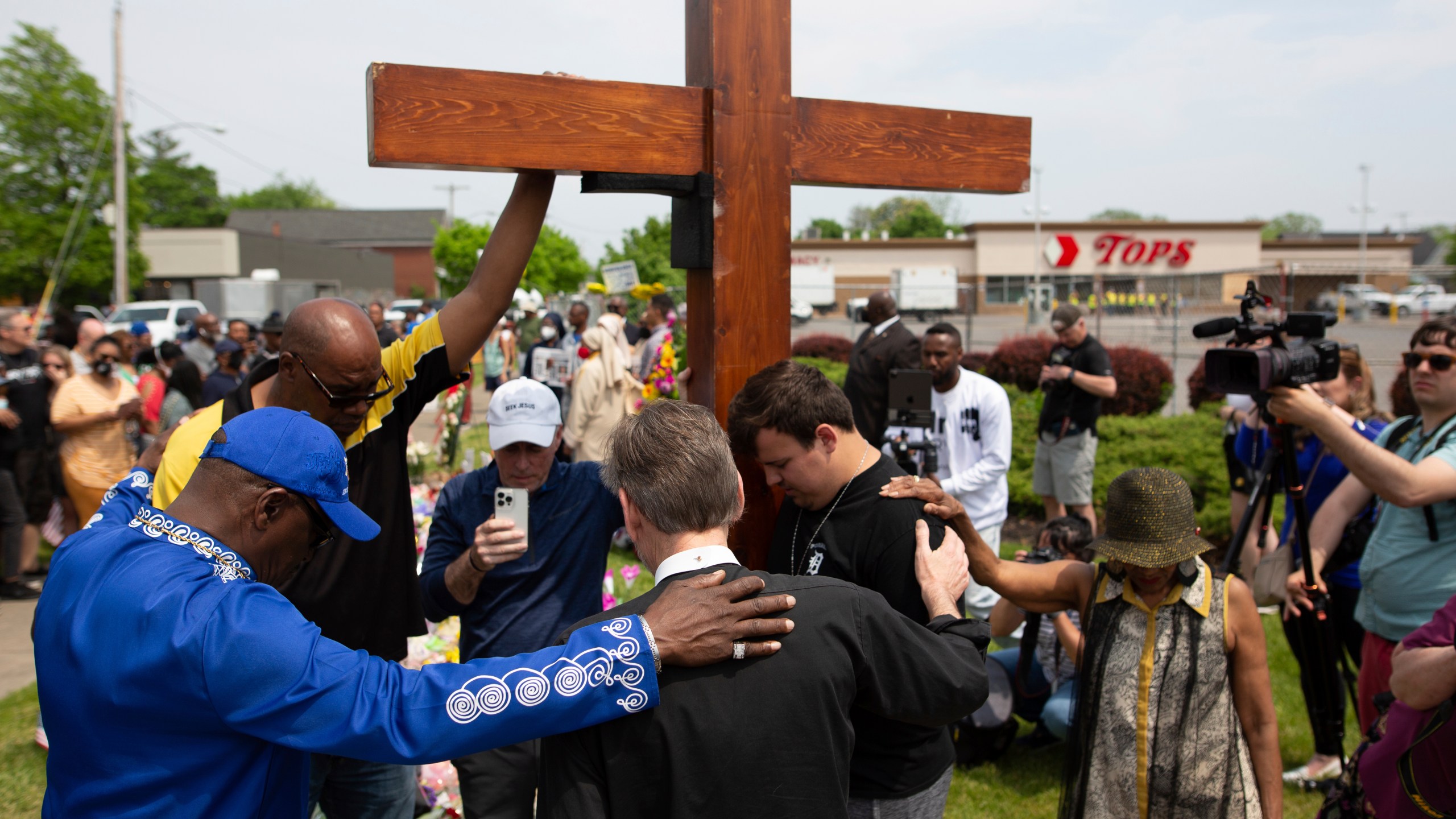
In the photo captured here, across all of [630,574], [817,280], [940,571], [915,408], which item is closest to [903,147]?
[940,571]

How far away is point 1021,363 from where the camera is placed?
12.2 meters

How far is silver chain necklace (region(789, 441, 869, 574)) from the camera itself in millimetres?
2457

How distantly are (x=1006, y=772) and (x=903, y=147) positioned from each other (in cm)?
323

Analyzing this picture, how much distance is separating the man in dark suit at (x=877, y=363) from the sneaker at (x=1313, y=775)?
311cm

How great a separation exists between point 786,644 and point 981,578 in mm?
1307

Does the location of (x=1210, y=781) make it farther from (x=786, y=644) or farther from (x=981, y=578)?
(x=786, y=644)

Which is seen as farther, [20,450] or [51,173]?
[51,173]

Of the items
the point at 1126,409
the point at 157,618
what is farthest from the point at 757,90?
the point at 1126,409

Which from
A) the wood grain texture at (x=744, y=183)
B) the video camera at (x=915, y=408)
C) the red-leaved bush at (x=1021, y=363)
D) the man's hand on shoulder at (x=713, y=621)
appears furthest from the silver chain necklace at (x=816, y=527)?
the red-leaved bush at (x=1021, y=363)

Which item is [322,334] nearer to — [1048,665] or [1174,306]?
[1048,665]

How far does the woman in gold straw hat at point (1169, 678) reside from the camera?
8.66 ft

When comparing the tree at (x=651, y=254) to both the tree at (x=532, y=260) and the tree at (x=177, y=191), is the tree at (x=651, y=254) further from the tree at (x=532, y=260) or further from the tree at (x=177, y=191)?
the tree at (x=177, y=191)

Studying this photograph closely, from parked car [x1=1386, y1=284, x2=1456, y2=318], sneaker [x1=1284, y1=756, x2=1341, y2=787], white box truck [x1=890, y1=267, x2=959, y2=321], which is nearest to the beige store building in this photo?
parked car [x1=1386, y1=284, x2=1456, y2=318]

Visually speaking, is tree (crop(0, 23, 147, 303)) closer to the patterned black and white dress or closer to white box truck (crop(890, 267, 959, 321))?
white box truck (crop(890, 267, 959, 321))
